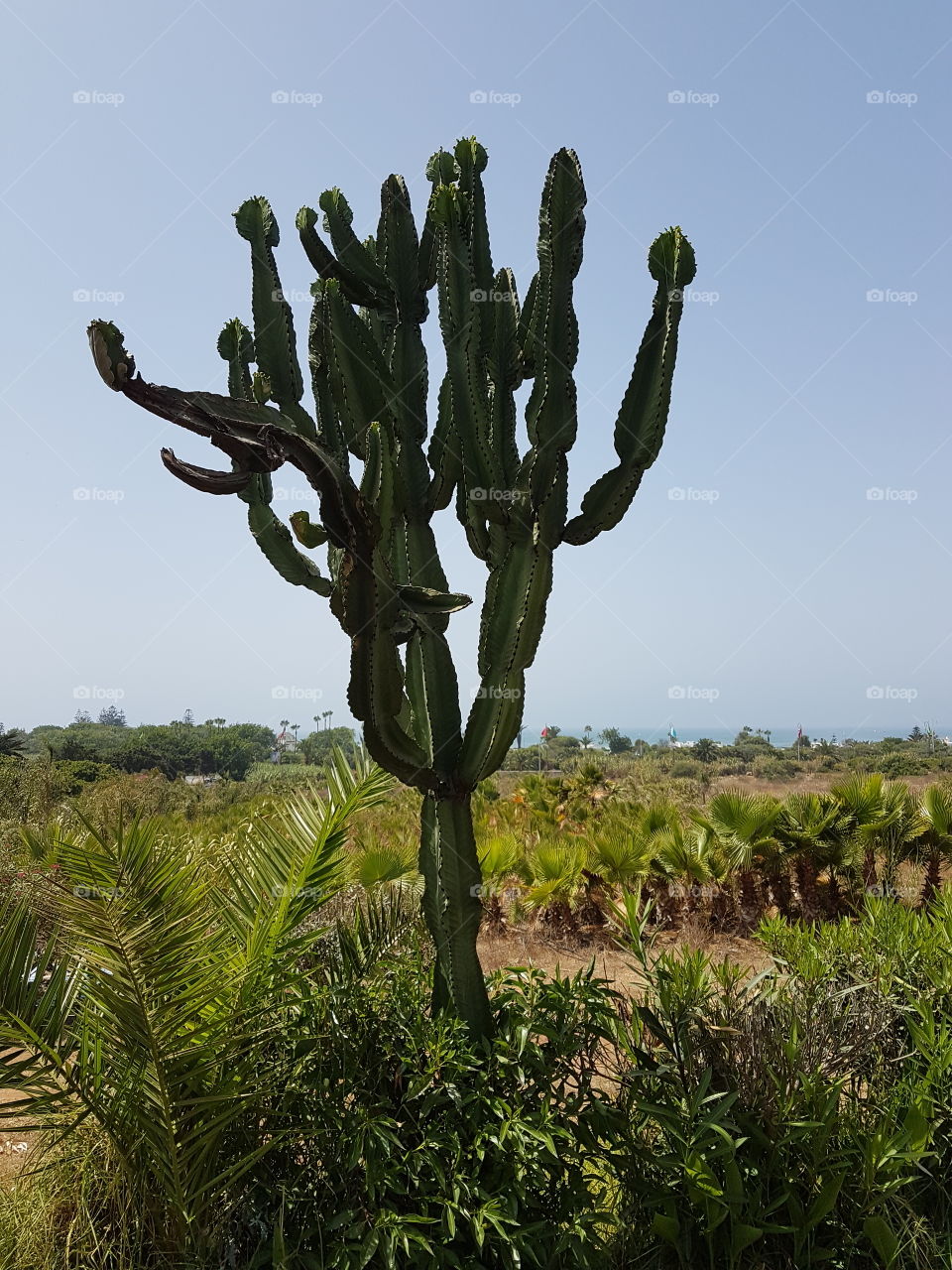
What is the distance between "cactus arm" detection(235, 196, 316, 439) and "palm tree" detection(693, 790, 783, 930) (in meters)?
5.06

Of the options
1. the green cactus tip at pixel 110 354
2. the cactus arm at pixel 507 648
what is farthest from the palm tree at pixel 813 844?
the green cactus tip at pixel 110 354

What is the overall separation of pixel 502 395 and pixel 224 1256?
Result: 3.61 metres

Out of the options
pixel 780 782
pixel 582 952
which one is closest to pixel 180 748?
pixel 780 782

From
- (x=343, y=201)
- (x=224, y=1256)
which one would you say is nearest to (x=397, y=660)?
(x=224, y=1256)

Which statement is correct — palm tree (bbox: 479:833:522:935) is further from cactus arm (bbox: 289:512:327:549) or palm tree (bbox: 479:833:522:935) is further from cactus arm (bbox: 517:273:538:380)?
cactus arm (bbox: 517:273:538:380)

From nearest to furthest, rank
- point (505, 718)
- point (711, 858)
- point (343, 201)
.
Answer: point (505, 718)
point (343, 201)
point (711, 858)

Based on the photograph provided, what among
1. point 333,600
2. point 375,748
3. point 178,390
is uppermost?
point 178,390

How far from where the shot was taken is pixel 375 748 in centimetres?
333

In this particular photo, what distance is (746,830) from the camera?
Answer: 699 cm

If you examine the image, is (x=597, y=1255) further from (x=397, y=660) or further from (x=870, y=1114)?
(x=397, y=660)

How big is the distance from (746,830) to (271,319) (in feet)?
18.3

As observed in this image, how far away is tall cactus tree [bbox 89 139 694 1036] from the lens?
10.8 ft

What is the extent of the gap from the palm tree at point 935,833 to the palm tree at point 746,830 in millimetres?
1248

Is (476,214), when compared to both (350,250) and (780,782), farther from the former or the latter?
(780,782)
